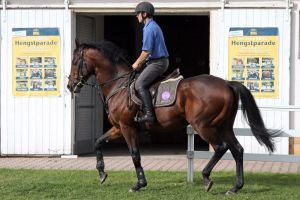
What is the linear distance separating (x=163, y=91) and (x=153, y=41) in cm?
77

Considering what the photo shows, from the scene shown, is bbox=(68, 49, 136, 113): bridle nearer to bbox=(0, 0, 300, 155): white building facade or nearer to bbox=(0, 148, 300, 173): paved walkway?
bbox=(0, 148, 300, 173): paved walkway

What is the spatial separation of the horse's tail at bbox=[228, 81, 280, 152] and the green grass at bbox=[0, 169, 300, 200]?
2.56 feet

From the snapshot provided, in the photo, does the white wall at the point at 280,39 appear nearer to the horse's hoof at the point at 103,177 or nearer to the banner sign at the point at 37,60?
the banner sign at the point at 37,60

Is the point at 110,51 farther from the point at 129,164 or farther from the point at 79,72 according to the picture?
the point at 129,164

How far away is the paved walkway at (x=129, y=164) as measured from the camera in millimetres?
12812

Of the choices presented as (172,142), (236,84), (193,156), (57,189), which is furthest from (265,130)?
(172,142)

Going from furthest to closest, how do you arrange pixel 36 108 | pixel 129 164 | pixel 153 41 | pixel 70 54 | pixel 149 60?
1. pixel 36 108
2. pixel 70 54
3. pixel 129 164
4. pixel 149 60
5. pixel 153 41

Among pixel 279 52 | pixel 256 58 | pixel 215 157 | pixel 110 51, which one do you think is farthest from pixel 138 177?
pixel 279 52

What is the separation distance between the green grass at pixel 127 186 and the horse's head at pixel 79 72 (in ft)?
5.08

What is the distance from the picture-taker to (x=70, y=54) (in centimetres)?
1427

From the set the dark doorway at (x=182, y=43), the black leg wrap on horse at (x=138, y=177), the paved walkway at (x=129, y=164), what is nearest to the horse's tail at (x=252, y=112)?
the black leg wrap on horse at (x=138, y=177)

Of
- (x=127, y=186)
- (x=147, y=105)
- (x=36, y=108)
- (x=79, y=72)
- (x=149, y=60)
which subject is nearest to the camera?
(x=147, y=105)

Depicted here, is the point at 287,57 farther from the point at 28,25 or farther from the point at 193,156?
the point at 28,25

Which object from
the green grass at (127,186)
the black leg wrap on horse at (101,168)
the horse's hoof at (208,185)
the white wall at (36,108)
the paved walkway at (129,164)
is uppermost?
the white wall at (36,108)
